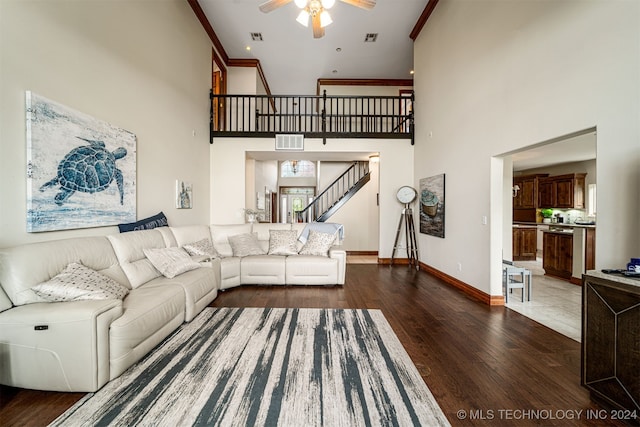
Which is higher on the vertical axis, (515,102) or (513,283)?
(515,102)

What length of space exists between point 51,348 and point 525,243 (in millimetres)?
9181

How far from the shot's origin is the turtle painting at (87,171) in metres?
2.49

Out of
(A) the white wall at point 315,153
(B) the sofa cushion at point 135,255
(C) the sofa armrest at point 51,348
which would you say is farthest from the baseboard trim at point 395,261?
(C) the sofa armrest at point 51,348

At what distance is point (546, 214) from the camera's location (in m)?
7.73

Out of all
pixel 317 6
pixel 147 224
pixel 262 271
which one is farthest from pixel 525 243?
pixel 147 224

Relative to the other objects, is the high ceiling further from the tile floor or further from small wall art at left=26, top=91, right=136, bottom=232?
the tile floor

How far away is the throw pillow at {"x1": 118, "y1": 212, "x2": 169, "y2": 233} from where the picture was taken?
328 cm

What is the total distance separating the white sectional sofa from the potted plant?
365 inches

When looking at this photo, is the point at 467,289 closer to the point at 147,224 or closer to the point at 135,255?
the point at 135,255

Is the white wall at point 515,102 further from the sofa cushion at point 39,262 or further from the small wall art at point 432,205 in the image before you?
the sofa cushion at point 39,262

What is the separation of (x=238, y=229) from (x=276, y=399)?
362 centimetres

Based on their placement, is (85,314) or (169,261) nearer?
(85,314)

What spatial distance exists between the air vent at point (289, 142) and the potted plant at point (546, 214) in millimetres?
7416

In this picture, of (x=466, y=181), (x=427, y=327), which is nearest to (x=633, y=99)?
(x=466, y=181)
